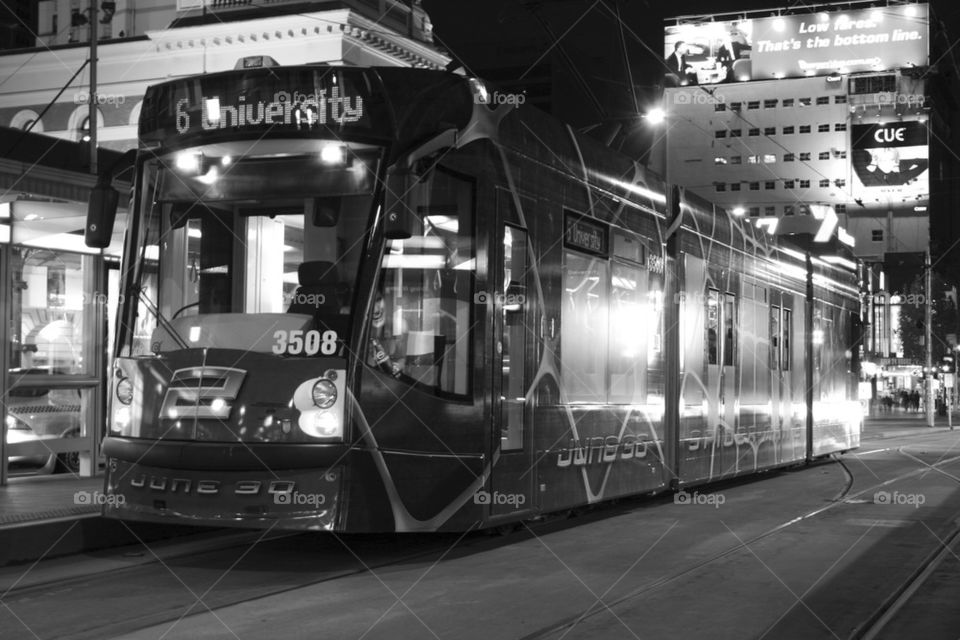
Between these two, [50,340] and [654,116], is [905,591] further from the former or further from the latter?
[654,116]

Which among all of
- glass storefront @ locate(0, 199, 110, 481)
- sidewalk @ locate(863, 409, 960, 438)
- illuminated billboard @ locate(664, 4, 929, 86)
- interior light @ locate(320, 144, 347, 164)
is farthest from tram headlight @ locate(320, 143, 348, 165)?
illuminated billboard @ locate(664, 4, 929, 86)

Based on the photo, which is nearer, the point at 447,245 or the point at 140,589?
the point at 140,589

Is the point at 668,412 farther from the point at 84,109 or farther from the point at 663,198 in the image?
the point at 84,109

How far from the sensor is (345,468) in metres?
8.68

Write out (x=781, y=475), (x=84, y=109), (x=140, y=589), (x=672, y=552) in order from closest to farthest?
1. (x=140, y=589)
2. (x=672, y=552)
3. (x=781, y=475)
4. (x=84, y=109)

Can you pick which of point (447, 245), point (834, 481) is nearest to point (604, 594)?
point (447, 245)

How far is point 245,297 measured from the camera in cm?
910

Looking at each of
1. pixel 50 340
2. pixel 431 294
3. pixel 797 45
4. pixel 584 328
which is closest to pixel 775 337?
pixel 584 328

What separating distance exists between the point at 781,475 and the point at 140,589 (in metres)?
13.7

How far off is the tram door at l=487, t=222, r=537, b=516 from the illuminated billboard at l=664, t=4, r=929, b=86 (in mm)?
101148

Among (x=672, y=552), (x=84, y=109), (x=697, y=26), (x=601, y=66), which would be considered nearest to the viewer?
(x=672, y=552)

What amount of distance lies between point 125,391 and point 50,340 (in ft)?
19.6

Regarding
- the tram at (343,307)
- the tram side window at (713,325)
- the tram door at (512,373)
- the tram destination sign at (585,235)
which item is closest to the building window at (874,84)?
the tram side window at (713,325)

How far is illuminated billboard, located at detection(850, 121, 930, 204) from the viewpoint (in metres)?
103
